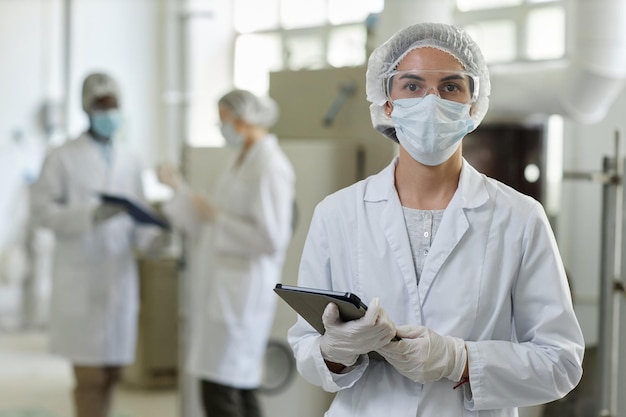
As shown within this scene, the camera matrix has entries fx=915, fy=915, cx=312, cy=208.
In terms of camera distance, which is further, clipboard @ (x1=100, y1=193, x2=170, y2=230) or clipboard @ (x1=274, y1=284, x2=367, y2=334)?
clipboard @ (x1=100, y1=193, x2=170, y2=230)

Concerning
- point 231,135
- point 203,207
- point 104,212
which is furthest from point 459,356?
point 104,212

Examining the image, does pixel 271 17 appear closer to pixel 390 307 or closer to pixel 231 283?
pixel 231 283

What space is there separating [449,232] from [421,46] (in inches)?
10.6

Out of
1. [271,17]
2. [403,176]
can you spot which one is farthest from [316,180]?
[271,17]

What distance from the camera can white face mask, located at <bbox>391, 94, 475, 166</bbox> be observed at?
1.29 metres

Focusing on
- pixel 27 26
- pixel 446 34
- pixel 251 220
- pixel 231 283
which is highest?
pixel 27 26

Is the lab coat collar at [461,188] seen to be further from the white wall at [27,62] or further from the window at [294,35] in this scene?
the white wall at [27,62]

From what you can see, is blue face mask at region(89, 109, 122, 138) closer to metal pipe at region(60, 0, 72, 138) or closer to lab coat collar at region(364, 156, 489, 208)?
lab coat collar at region(364, 156, 489, 208)

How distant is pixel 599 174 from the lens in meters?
2.49

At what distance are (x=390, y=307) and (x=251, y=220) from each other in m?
1.83

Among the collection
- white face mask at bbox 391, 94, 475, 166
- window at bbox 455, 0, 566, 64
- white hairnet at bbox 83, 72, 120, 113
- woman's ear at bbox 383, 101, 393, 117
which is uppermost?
window at bbox 455, 0, 566, 64

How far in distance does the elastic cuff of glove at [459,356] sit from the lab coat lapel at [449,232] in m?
0.08

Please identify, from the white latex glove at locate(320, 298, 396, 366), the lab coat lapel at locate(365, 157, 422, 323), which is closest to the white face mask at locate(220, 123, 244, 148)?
the lab coat lapel at locate(365, 157, 422, 323)

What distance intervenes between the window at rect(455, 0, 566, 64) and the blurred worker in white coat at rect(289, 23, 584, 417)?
11.0 feet
